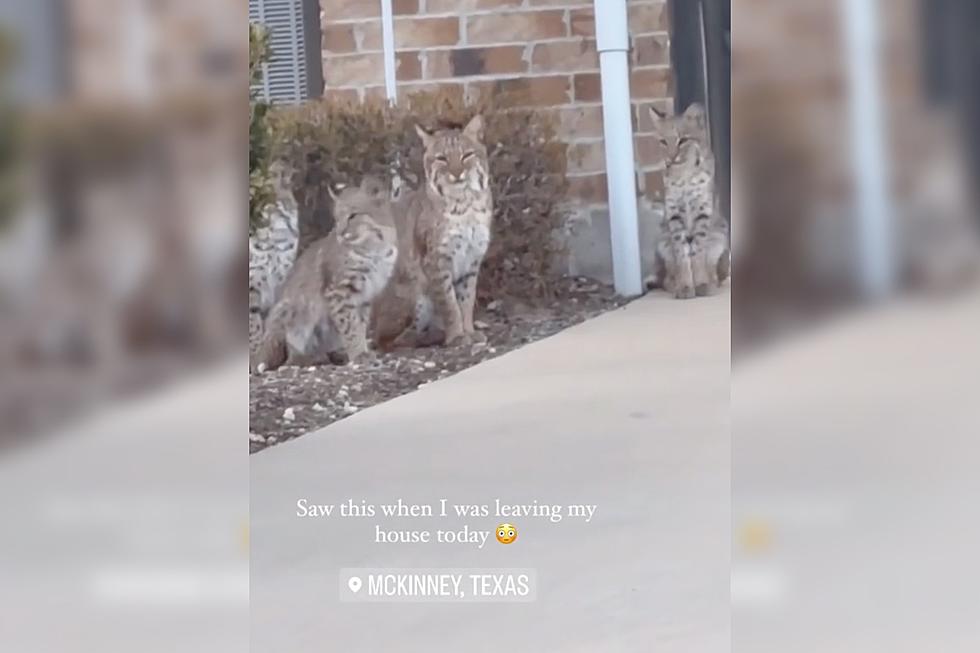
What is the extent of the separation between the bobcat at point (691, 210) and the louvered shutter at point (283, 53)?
2.29ft

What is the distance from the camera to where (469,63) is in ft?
7.25

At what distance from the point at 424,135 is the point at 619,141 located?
39 centimetres

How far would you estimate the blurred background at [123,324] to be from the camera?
2.25 metres

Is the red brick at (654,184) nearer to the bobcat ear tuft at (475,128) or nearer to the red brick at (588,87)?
the red brick at (588,87)

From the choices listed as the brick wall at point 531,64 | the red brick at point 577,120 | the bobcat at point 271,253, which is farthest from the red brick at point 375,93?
the red brick at point 577,120

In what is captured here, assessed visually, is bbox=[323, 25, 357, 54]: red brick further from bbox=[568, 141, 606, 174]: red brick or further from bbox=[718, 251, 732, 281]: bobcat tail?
bbox=[718, 251, 732, 281]: bobcat tail

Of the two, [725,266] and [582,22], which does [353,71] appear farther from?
[725,266]

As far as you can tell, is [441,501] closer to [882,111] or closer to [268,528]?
[268,528]

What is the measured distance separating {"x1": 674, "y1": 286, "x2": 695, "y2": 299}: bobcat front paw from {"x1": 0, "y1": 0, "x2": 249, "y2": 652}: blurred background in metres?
0.86

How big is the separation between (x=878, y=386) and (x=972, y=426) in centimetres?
20

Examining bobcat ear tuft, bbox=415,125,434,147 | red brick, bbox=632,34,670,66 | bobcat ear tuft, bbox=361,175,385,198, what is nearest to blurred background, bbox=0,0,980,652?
red brick, bbox=632,34,670,66

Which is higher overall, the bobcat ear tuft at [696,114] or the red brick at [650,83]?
the red brick at [650,83]

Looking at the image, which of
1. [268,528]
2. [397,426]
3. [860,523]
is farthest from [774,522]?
[268,528]

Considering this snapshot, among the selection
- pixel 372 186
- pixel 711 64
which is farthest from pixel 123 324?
pixel 711 64
